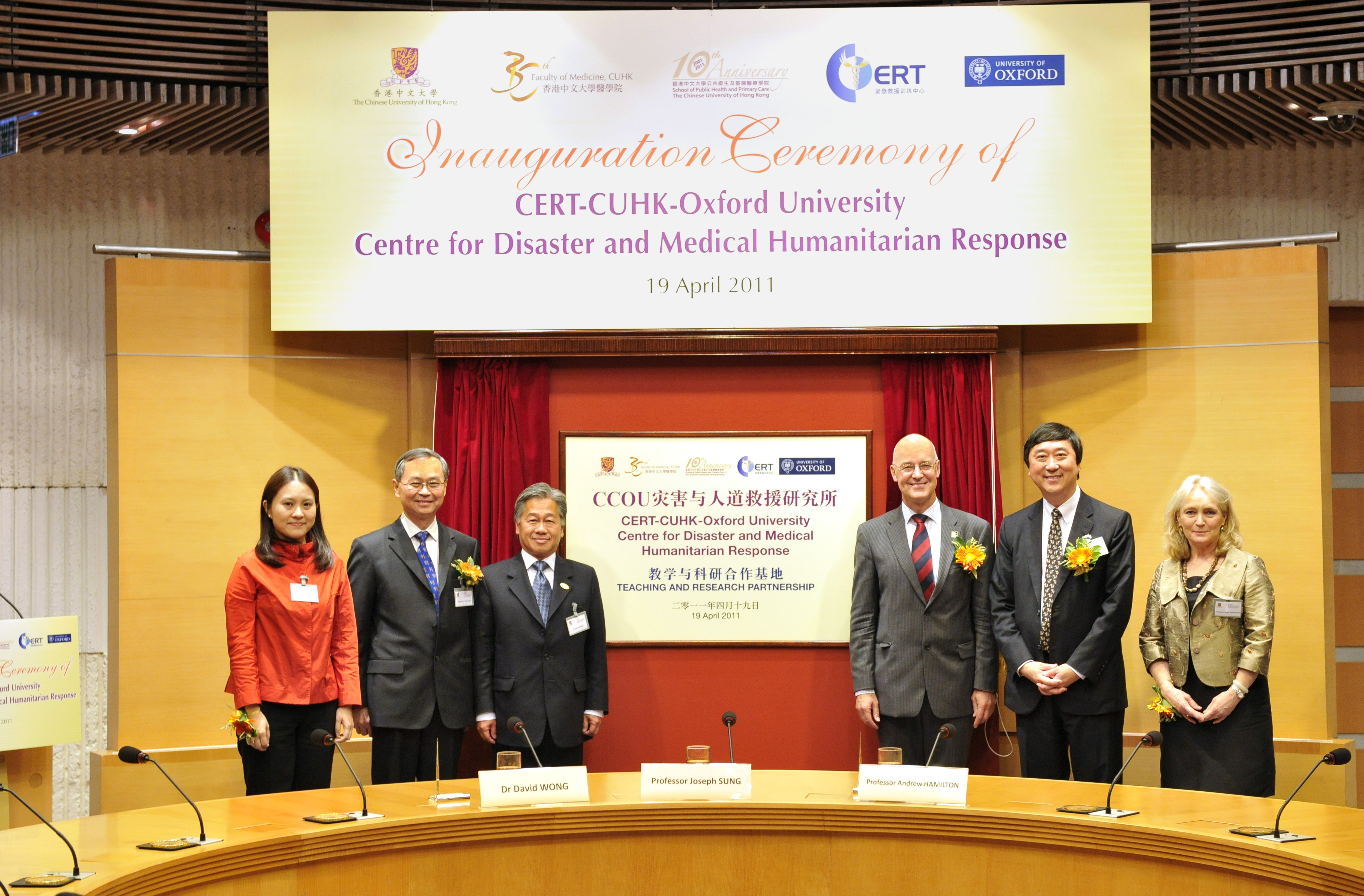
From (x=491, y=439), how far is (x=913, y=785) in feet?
8.70

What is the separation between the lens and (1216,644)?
13.2ft

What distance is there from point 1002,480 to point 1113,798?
2.16 meters

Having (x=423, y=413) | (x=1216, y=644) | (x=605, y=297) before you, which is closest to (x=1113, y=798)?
(x=1216, y=644)

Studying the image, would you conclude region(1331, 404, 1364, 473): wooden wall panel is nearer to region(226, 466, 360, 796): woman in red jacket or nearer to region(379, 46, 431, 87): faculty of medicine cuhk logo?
region(379, 46, 431, 87): faculty of medicine cuhk logo

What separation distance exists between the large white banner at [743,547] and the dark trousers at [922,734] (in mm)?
646

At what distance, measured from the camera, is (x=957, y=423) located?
16.8 feet

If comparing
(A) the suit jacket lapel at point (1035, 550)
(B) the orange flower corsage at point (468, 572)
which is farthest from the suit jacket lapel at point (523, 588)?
(A) the suit jacket lapel at point (1035, 550)

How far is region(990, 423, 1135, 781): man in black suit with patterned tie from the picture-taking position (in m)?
4.21

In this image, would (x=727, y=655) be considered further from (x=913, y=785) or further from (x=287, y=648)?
(x=913, y=785)

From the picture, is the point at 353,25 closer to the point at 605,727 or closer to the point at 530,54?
the point at 530,54

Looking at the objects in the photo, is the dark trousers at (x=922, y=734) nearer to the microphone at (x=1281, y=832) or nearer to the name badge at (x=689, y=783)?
the name badge at (x=689, y=783)

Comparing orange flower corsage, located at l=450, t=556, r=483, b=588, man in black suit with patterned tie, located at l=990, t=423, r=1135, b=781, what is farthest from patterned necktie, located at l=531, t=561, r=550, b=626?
man in black suit with patterned tie, located at l=990, t=423, r=1135, b=781

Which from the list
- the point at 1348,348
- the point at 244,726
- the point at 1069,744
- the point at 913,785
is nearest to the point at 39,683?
the point at 244,726

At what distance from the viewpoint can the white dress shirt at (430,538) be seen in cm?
450
